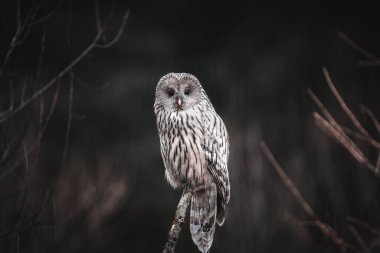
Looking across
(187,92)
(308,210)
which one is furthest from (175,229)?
(187,92)

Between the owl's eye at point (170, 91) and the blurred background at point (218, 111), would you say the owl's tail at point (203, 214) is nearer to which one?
the owl's eye at point (170, 91)

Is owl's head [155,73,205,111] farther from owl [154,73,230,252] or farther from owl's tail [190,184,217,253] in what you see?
owl's tail [190,184,217,253]

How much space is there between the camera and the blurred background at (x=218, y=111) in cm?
856

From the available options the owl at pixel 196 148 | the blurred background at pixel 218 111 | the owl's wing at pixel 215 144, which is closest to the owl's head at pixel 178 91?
the owl at pixel 196 148

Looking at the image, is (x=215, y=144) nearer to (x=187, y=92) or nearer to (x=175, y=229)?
(x=187, y=92)

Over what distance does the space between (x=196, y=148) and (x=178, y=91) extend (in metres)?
0.39

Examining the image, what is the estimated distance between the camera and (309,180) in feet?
28.4

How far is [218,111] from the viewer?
12.0 m

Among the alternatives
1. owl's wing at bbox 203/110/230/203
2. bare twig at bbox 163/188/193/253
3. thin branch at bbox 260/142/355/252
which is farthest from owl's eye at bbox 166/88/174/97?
thin branch at bbox 260/142/355/252

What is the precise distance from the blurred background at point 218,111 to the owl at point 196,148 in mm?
1990

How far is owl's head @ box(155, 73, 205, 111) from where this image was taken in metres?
4.06

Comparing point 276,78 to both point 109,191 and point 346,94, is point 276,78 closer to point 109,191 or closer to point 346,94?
point 346,94

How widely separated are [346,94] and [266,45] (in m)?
2.08

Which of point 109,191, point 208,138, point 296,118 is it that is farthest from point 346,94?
point 208,138
